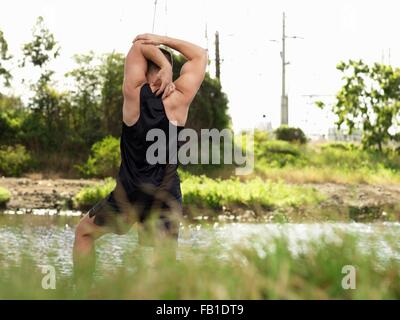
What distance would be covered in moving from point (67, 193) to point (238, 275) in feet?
51.0

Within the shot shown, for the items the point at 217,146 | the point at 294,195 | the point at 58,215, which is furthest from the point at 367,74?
the point at 58,215

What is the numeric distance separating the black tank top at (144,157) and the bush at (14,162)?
18.2m

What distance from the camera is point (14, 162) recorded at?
73.6 feet

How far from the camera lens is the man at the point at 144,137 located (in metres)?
4.41

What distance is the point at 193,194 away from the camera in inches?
644

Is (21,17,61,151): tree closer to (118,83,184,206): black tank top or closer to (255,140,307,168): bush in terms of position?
(255,140,307,168): bush

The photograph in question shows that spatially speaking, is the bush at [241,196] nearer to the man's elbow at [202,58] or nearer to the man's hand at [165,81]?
the man's elbow at [202,58]

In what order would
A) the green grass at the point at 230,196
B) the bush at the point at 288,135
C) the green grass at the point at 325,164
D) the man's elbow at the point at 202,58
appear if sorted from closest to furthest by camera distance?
1. the man's elbow at the point at 202,58
2. the green grass at the point at 230,196
3. the green grass at the point at 325,164
4. the bush at the point at 288,135

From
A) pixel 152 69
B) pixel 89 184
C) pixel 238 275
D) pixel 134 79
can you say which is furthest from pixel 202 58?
pixel 89 184

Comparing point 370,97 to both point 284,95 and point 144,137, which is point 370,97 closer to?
point 284,95

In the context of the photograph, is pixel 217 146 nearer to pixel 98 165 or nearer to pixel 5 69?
pixel 98 165

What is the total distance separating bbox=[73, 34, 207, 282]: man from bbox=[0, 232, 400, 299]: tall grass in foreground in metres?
1.42

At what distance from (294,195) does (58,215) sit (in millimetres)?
4717
